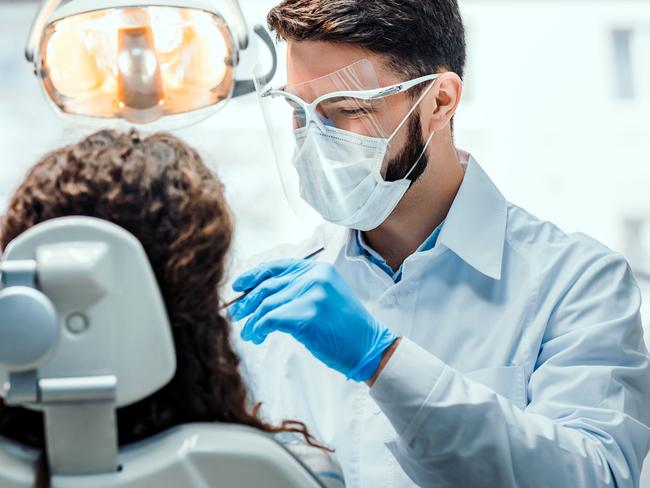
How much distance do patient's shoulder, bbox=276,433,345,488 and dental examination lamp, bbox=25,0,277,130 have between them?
2.66ft

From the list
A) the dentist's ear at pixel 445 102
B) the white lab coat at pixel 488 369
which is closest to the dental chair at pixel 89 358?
the white lab coat at pixel 488 369

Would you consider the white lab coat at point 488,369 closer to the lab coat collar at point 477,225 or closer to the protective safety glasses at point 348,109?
the lab coat collar at point 477,225

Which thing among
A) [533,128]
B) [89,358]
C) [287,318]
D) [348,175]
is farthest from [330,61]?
[533,128]

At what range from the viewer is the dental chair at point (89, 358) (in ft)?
3.37

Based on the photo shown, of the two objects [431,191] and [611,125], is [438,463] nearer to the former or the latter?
[431,191]

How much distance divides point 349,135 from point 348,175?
87mm

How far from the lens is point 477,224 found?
202 cm

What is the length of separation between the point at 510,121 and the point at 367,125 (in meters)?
3.62

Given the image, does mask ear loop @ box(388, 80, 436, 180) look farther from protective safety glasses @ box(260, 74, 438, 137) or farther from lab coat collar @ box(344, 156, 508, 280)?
lab coat collar @ box(344, 156, 508, 280)

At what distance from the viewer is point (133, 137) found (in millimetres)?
1296

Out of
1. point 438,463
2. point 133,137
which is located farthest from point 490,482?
point 133,137

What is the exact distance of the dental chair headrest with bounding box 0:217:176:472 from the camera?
3.34 feet

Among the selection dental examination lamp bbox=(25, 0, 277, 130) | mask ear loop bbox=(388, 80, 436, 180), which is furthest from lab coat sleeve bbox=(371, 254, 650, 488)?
dental examination lamp bbox=(25, 0, 277, 130)

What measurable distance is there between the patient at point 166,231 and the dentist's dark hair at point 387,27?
2.51ft
